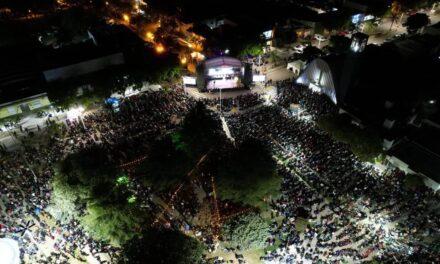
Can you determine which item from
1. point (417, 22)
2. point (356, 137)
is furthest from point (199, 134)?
point (417, 22)

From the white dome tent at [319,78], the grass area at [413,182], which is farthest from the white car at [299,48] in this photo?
the grass area at [413,182]

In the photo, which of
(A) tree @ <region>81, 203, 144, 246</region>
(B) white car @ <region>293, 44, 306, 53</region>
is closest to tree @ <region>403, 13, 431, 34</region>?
(B) white car @ <region>293, 44, 306, 53</region>

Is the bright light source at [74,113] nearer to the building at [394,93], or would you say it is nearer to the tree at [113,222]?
the tree at [113,222]

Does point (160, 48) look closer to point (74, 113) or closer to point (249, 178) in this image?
point (74, 113)

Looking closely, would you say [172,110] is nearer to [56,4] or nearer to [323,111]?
[323,111]

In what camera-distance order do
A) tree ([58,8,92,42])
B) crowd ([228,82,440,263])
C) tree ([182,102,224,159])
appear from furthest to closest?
tree ([58,8,92,42]), tree ([182,102,224,159]), crowd ([228,82,440,263])

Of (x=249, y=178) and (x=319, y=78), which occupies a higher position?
(x=319, y=78)

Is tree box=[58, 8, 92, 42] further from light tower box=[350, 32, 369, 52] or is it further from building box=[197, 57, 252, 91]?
light tower box=[350, 32, 369, 52]

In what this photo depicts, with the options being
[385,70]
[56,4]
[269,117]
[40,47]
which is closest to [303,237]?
[269,117]
